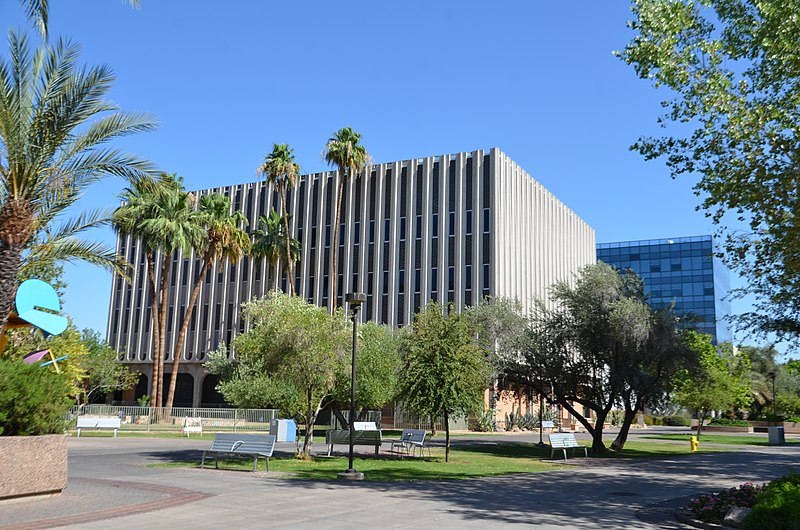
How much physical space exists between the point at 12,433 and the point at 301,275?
49625 mm

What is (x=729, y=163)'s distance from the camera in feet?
58.6

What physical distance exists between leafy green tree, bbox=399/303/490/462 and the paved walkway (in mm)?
4569

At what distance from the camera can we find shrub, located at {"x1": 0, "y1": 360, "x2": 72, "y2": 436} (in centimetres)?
1241

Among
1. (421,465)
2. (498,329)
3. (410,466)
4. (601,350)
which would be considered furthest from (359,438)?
(498,329)

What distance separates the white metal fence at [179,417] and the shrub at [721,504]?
29.8m

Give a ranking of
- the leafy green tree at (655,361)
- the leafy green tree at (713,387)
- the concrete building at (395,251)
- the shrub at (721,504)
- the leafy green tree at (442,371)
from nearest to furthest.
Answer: the shrub at (721,504)
the leafy green tree at (442,371)
the leafy green tree at (655,361)
the leafy green tree at (713,387)
the concrete building at (395,251)

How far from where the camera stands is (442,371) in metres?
24.4

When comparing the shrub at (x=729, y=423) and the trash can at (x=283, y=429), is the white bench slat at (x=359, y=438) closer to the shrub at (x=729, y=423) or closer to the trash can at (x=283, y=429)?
the trash can at (x=283, y=429)

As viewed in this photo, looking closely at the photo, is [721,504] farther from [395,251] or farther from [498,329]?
[395,251]

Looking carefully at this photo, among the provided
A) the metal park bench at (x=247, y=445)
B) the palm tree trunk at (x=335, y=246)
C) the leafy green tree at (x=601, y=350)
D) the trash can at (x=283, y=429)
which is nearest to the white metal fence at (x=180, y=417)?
the trash can at (x=283, y=429)

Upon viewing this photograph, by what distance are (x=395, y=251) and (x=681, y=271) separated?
76202mm

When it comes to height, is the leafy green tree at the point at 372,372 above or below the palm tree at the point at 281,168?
below

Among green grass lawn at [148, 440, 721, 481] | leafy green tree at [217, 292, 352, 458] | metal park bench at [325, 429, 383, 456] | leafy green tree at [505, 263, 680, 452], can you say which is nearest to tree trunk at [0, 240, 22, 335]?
green grass lawn at [148, 440, 721, 481]

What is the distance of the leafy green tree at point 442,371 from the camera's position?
2433cm
